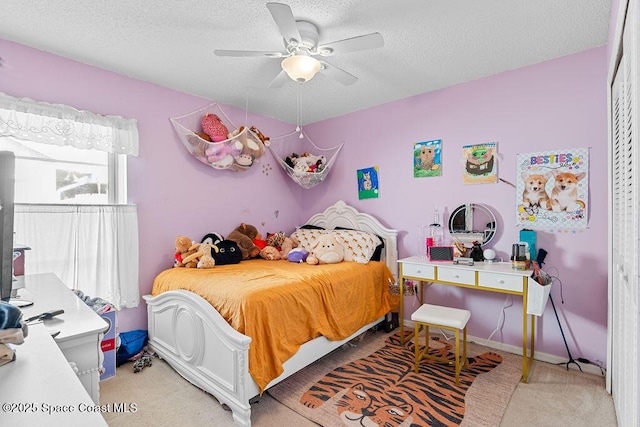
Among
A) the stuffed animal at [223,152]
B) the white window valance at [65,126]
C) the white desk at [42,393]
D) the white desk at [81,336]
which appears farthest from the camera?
the stuffed animal at [223,152]

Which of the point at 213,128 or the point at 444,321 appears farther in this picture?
the point at 213,128

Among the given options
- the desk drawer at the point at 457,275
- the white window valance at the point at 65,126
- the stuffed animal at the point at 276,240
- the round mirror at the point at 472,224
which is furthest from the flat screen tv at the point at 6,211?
the round mirror at the point at 472,224

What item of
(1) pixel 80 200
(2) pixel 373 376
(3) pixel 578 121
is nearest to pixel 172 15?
(1) pixel 80 200

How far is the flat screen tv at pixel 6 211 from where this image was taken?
102cm

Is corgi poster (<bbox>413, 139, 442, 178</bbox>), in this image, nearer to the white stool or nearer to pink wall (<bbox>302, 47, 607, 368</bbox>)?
pink wall (<bbox>302, 47, 607, 368</bbox>)

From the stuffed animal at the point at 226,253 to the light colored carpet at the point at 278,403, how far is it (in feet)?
3.24

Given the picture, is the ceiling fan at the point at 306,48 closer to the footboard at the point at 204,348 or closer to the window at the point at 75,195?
the window at the point at 75,195

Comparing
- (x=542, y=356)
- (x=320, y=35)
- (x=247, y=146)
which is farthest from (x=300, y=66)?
(x=542, y=356)

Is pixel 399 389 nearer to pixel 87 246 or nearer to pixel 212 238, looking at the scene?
pixel 212 238

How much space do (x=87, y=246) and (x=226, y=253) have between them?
111 cm

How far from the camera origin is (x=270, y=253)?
10.9 feet

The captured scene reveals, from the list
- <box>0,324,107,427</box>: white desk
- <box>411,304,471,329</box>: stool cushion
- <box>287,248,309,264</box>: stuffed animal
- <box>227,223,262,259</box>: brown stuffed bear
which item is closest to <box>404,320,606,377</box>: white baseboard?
<box>411,304,471,329</box>: stool cushion

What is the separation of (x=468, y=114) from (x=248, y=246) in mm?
2580

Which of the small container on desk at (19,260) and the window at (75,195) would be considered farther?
the window at (75,195)
